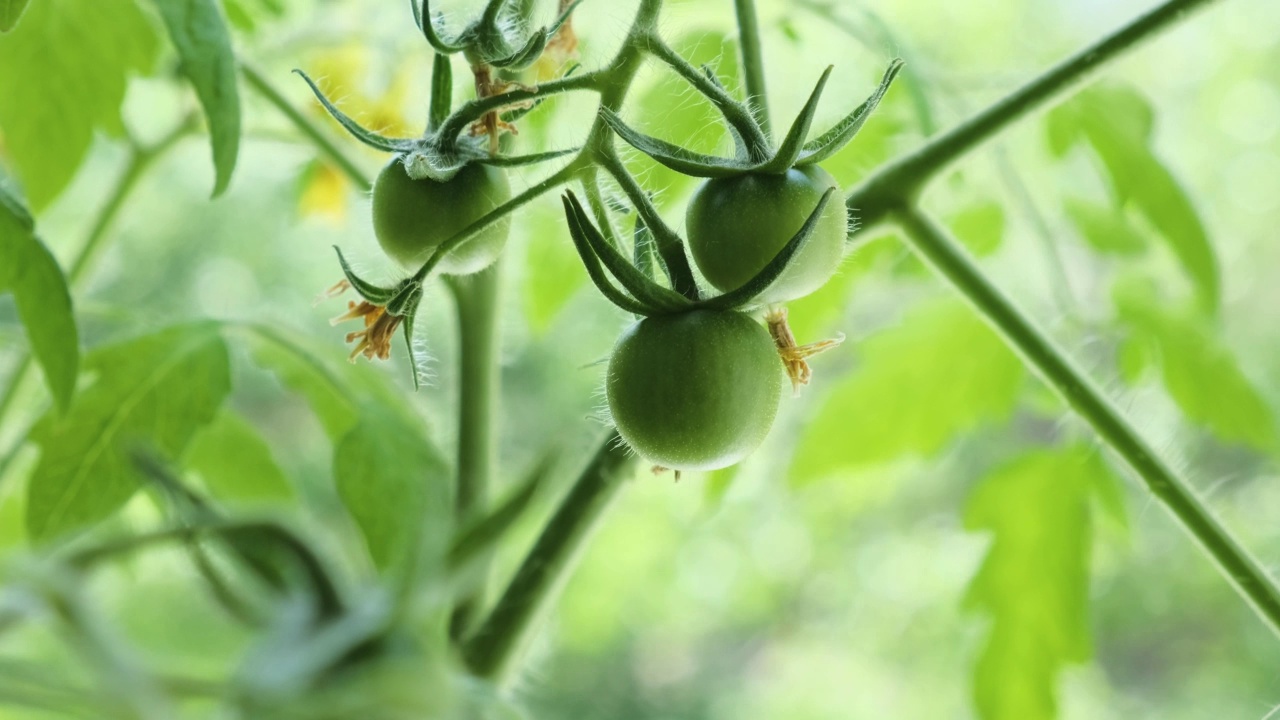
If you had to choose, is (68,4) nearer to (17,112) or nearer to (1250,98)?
(17,112)

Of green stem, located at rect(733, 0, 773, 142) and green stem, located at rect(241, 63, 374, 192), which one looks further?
green stem, located at rect(241, 63, 374, 192)

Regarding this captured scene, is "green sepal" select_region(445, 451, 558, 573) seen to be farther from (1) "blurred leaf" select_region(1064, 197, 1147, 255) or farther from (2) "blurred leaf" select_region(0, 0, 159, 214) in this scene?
(1) "blurred leaf" select_region(1064, 197, 1147, 255)

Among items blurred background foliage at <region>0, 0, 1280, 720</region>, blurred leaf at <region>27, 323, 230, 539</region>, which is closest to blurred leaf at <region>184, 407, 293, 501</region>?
blurred background foliage at <region>0, 0, 1280, 720</region>

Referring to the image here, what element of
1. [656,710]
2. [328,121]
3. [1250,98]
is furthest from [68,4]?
[656,710]

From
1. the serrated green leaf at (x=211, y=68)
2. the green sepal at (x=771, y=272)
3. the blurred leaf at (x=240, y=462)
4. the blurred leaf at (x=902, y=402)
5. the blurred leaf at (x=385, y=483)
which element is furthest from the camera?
the blurred leaf at (x=902, y=402)

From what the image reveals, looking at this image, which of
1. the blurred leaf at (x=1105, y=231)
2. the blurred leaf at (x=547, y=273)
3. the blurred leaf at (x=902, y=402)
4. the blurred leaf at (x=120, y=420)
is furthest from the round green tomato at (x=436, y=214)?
the blurred leaf at (x=1105, y=231)

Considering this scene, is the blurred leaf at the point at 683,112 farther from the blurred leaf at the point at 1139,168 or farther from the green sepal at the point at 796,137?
the blurred leaf at the point at 1139,168
